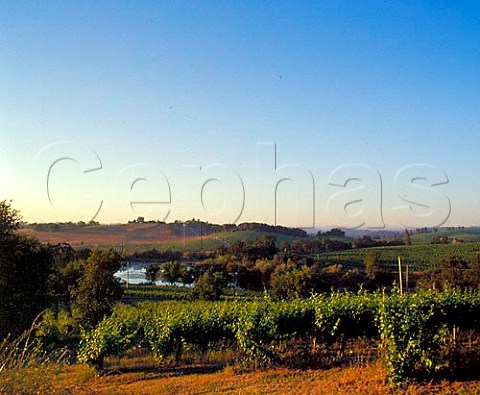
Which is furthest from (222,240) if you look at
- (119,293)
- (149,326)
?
(149,326)

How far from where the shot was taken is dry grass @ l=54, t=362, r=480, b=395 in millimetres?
8578

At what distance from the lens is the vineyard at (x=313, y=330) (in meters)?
9.17

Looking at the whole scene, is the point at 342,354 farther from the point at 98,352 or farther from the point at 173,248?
the point at 173,248

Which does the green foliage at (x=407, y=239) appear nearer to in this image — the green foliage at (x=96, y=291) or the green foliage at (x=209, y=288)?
the green foliage at (x=209, y=288)

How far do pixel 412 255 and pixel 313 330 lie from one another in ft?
128

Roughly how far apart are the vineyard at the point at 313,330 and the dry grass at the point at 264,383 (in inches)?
17.5

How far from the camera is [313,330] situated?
11.4m

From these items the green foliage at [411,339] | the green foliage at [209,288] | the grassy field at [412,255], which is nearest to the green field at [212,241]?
the grassy field at [412,255]

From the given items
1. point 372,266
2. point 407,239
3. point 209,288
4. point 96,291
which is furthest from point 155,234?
point 407,239

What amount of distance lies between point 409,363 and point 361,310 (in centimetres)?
206

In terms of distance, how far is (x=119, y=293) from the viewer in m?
18.4

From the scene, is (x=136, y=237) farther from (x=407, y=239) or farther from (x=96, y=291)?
(x=407, y=239)

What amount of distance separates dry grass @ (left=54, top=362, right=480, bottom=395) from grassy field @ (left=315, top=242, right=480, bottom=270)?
1263 inches

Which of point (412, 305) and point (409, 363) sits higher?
point (412, 305)
